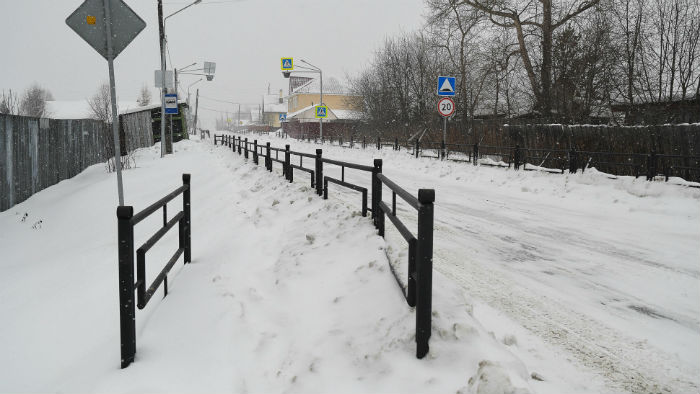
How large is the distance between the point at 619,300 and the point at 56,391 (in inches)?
199

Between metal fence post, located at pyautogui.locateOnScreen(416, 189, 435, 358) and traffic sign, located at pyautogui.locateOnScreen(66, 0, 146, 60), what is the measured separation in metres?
5.60

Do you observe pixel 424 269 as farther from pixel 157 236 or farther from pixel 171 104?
pixel 171 104

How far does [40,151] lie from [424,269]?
14384 millimetres

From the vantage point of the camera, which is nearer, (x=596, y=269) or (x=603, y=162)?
(x=596, y=269)

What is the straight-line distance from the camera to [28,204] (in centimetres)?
1236

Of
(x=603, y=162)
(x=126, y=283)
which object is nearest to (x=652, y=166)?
(x=603, y=162)

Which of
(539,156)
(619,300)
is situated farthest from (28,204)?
(539,156)

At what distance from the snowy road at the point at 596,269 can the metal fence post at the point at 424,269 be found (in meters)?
0.92

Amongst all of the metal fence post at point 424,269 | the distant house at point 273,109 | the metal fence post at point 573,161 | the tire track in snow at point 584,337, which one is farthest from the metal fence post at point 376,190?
the distant house at point 273,109

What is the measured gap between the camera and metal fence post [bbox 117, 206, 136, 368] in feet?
11.0

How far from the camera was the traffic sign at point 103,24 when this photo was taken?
247 inches

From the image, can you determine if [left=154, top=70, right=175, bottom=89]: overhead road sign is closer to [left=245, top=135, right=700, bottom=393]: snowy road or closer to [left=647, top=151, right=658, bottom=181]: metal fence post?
[left=245, top=135, right=700, bottom=393]: snowy road

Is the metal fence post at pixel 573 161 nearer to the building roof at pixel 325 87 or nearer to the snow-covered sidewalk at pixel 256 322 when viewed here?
the snow-covered sidewalk at pixel 256 322

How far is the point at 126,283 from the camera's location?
345cm
